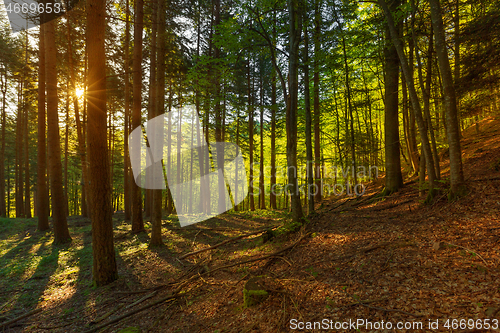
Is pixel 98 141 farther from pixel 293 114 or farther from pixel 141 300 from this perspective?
pixel 293 114

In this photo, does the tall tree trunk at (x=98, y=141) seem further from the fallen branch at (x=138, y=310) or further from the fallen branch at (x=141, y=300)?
the fallen branch at (x=138, y=310)

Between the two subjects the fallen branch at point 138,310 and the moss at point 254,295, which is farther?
the fallen branch at point 138,310

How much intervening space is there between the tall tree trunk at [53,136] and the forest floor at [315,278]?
1947mm

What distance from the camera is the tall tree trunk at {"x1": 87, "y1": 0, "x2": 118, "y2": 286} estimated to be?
215 inches

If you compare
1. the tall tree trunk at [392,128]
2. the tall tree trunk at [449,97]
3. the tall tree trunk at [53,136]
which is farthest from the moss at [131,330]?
the tall tree trunk at [392,128]

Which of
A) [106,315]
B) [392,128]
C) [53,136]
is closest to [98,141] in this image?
[106,315]

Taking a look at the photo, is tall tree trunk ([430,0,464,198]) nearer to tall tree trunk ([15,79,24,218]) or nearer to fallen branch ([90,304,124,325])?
fallen branch ([90,304,124,325])

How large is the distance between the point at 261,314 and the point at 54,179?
1083 centimetres

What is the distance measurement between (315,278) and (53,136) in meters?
11.8

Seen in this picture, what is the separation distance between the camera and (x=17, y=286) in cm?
621

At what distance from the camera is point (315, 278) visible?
419cm

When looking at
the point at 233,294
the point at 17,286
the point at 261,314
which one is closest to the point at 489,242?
the point at 261,314

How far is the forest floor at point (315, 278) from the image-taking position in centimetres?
303

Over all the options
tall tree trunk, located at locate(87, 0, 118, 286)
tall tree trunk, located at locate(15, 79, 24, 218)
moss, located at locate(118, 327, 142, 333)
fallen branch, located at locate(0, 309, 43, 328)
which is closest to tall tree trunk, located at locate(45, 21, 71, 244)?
tall tree trunk, located at locate(87, 0, 118, 286)
